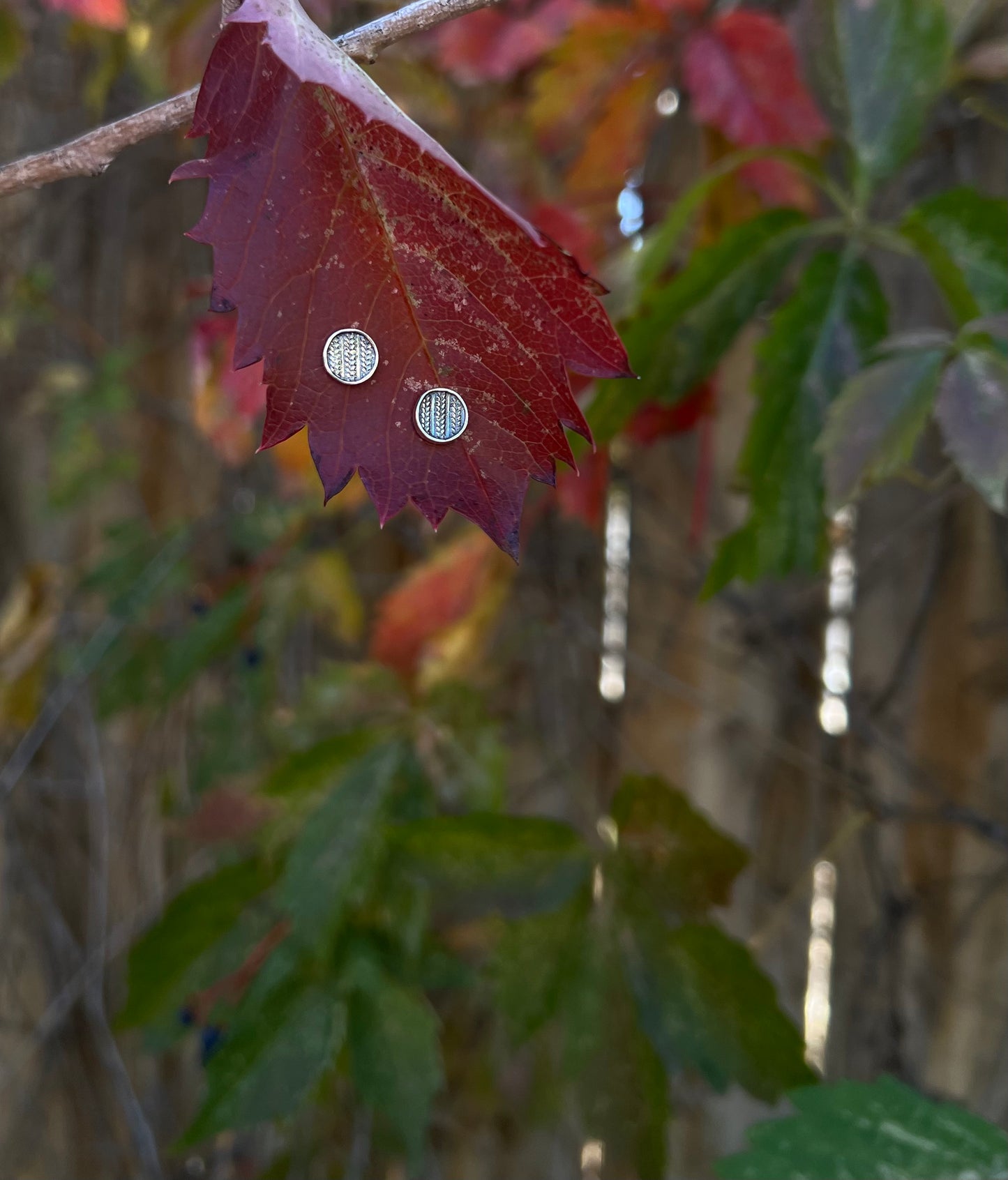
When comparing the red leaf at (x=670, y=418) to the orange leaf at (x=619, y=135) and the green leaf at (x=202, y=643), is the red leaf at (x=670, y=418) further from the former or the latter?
the green leaf at (x=202, y=643)

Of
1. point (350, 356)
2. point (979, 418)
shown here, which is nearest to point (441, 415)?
point (350, 356)

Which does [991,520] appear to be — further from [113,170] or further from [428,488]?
[113,170]

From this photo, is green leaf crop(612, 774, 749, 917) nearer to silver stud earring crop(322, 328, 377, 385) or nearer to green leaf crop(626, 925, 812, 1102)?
green leaf crop(626, 925, 812, 1102)

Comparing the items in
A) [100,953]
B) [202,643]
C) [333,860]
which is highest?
[202,643]

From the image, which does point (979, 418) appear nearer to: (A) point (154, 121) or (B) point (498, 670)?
(A) point (154, 121)

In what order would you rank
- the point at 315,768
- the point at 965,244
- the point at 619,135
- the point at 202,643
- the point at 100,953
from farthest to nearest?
the point at 100,953
the point at 202,643
the point at 619,135
the point at 315,768
the point at 965,244

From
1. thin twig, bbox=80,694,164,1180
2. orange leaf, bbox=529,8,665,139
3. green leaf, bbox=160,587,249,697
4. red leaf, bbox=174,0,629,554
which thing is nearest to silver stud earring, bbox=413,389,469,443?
red leaf, bbox=174,0,629,554

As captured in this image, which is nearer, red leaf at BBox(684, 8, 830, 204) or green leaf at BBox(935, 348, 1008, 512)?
green leaf at BBox(935, 348, 1008, 512)
